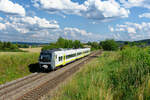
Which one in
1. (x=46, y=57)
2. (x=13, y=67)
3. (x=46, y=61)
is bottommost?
(x=13, y=67)

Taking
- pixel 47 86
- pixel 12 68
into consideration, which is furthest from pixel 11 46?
pixel 47 86

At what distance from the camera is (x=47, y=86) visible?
1284 cm

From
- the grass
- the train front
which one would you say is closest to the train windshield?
the train front

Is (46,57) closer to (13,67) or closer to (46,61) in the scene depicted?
(46,61)

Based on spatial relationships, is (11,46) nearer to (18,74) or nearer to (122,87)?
(18,74)

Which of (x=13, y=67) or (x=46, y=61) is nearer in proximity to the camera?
(x=46, y=61)

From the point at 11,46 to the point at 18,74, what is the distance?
5994 cm

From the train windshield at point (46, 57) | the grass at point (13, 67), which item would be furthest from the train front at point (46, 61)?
the grass at point (13, 67)

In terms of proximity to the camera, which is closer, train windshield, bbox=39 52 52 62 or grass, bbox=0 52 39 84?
grass, bbox=0 52 39 84

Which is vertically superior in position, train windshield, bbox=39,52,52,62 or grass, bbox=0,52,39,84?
train windshield, bbox=39,52,52,62

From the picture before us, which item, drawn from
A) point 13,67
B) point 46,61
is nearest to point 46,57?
point 46,61

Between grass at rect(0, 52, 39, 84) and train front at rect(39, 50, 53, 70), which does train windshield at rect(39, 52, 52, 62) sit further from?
grass at rect(0, 52, 39, 84)

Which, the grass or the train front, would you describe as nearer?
the grass

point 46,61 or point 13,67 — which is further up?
point 46,61
